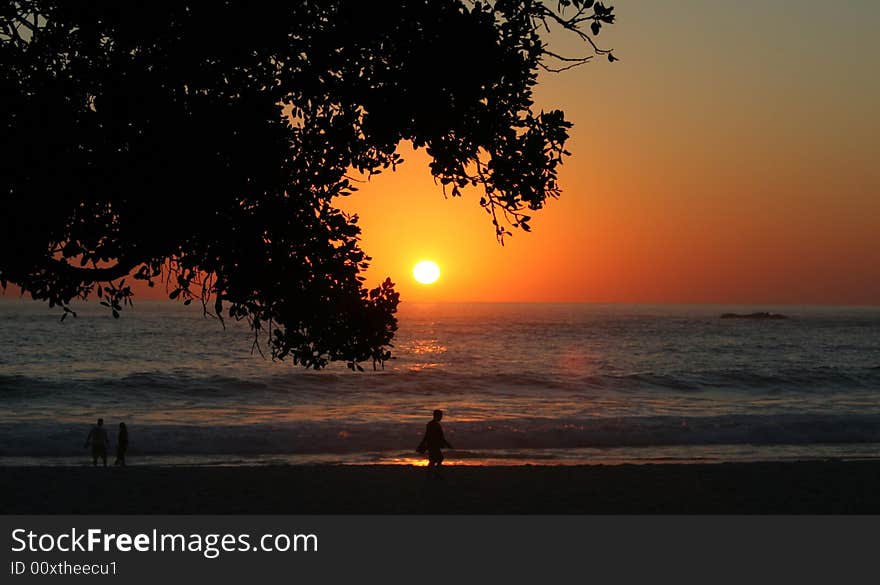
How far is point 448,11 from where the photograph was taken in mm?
9945

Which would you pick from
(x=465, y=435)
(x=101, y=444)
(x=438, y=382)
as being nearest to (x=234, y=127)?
(x=101, y=444)

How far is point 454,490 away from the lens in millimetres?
18719

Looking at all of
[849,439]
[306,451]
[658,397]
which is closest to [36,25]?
[306,451]

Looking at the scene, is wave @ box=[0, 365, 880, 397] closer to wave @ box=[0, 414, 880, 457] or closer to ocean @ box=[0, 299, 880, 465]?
ocean @ box=[0, 299, 880, 465]

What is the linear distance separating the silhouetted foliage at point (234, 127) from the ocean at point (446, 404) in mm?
16529

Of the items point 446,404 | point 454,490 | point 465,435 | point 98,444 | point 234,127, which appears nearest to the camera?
point 234,127

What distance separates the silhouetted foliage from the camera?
931cm

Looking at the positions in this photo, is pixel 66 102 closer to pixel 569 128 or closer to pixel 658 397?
pixel 569 128

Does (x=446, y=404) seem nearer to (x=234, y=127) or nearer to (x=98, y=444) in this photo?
(x=98, y=444)

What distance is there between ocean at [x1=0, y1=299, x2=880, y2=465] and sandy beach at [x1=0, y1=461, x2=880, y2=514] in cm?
506

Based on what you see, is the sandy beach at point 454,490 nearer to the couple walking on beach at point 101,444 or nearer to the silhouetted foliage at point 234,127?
the couple walking on beach at point 101,444

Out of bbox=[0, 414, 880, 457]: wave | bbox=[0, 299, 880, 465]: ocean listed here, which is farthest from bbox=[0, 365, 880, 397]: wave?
bbox=[0, 414, 880, 457]: wave

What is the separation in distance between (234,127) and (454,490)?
11.2 m

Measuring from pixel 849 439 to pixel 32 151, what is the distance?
31.2 metres
